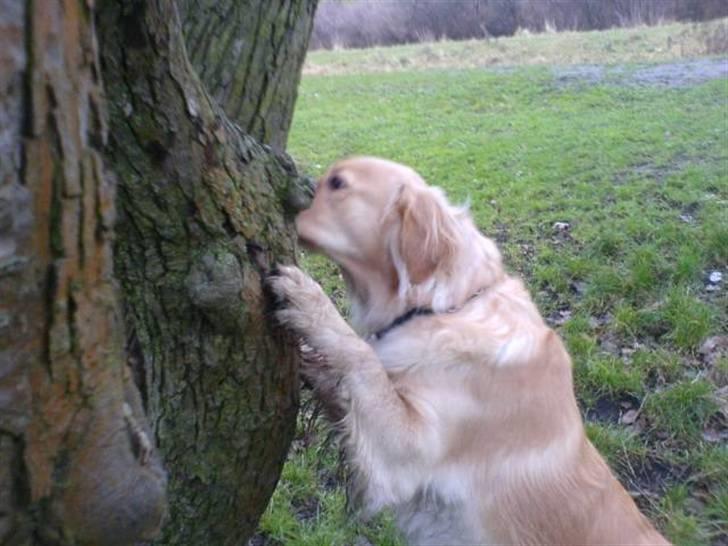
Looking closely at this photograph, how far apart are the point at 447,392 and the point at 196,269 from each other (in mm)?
1021

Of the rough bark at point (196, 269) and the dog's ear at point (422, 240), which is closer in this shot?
the rough bark at point (196, 269)

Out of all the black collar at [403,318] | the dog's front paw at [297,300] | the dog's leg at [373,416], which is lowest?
the dog's leg at [373,416]

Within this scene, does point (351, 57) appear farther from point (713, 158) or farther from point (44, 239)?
point (44, 239)

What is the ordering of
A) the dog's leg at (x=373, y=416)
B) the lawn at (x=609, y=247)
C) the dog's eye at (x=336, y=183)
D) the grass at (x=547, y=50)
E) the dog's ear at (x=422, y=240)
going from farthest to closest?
1. the grass at (x=547, y=50)
2. the lawn at (x=609, y=247)
3. the dog's eye at (x=336, y=183)
4. the dog's ear at (x=422, y=240)
5. the dog's leg at (x=373, y=416)

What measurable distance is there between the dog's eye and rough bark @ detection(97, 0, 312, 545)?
0.46 m

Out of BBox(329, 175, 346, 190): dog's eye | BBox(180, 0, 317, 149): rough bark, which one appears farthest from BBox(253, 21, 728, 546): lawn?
BBox(180, 0, 317, 149): rough bark

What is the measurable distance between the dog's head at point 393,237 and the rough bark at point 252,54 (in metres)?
0.30

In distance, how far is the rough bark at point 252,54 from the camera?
2.61 m

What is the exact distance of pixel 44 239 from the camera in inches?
52.9

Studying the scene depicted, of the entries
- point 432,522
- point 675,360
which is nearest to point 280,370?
point 432,522

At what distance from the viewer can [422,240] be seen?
9.67 feet

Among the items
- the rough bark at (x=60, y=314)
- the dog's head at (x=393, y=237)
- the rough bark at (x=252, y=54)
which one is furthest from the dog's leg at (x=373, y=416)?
the rough bark at (x=60, y=314)

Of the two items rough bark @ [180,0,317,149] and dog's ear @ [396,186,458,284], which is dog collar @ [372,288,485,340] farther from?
rough bark @ [180,0,317,149]

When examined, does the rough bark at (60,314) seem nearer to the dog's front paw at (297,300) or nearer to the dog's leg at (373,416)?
the dog's front paw at (297,300)
